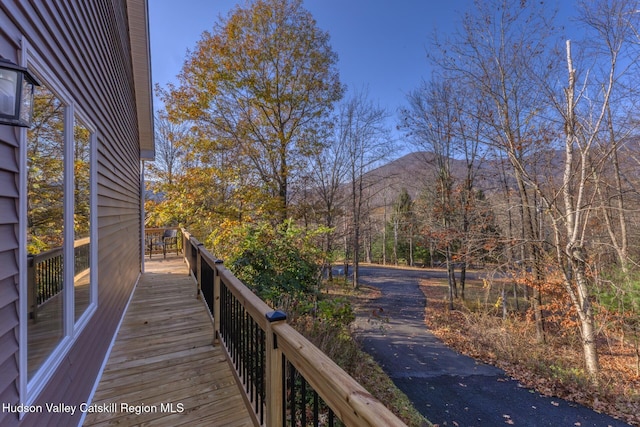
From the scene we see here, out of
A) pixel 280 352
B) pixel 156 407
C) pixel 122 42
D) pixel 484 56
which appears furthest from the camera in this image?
pixel 484 56

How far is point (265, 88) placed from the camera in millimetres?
8953

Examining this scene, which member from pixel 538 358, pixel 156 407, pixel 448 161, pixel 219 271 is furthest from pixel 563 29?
pixel 156 407

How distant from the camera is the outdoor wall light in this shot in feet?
3.10

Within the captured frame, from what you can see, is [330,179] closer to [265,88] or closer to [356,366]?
[265,88]

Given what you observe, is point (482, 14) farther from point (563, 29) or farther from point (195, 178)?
point (195, 178)

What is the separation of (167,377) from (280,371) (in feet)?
5.73

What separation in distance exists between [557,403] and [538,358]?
2.09m

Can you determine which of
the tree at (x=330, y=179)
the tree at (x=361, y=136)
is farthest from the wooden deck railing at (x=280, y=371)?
the tree at (x=361, y=136)

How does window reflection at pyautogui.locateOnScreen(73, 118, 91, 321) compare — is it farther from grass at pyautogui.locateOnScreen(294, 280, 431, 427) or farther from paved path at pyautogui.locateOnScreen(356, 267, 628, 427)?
paved path at pyautogui.locateOnScreen(356, 267, 628, 427)

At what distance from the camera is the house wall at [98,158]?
3.85 ft

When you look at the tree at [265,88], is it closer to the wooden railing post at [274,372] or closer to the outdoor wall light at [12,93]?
the wooden railing post at [274,372]

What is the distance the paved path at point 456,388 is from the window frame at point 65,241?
5072 mm

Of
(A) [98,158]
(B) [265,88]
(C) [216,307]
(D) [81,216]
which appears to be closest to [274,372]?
(C) [216,307]

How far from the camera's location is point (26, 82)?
42.6 inches
